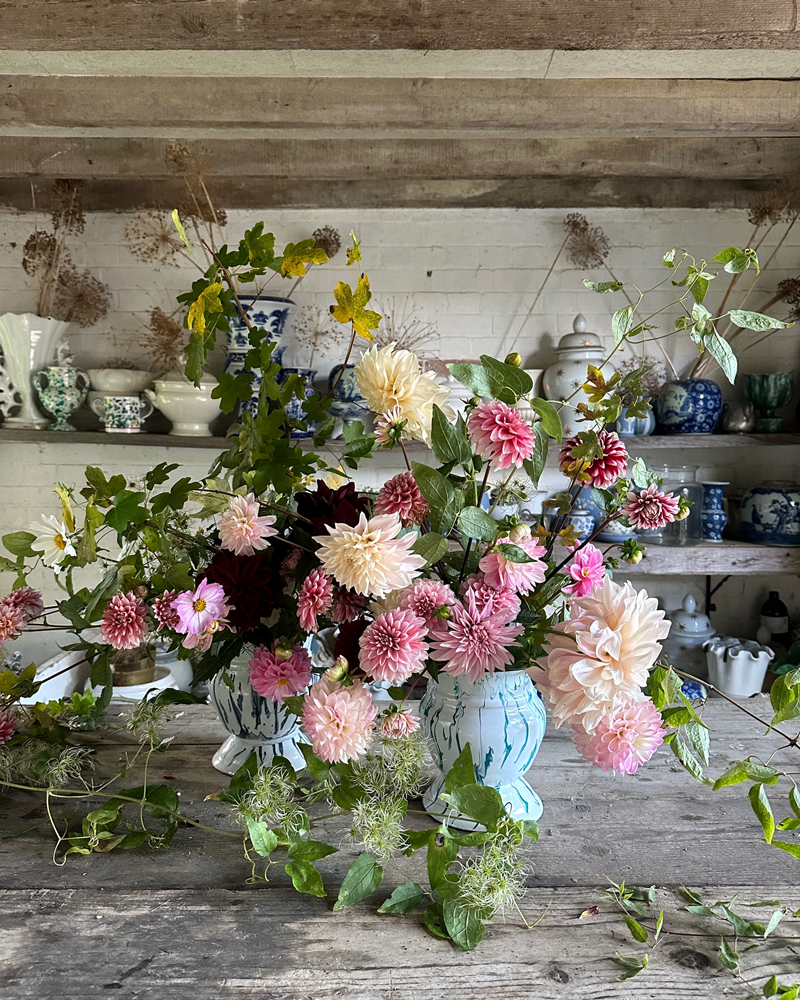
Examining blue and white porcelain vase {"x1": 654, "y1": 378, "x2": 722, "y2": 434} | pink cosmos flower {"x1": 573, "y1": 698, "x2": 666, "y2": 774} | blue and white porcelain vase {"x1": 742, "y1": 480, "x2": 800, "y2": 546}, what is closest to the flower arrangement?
pink cosmos flower {"x1": 573, "y1": 698, "x2": 666, "y2": 774}

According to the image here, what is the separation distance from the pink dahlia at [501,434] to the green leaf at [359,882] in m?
0.37

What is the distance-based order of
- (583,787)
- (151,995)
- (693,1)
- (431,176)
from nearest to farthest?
(151,995) < (583,787) < (693,1) < (431,176)

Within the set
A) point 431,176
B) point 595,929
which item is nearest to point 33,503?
point 431,176

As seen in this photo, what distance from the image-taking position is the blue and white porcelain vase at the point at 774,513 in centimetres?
240

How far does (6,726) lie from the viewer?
86 centimetres

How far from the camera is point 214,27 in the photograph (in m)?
1.44

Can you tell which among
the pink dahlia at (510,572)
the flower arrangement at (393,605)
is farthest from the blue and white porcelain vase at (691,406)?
the pink dahlia at (510,572)

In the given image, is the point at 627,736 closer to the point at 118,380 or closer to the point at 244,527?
the point at 244,527

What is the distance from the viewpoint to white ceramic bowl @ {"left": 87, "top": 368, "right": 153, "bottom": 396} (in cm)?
242

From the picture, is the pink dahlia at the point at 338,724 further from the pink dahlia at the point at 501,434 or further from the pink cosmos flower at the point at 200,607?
the pink dahlia at the point at 501,434

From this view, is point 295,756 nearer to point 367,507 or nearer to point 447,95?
point 367,507

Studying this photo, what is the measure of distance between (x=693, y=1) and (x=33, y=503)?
2.48 metres

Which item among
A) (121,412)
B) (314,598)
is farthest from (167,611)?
(121,412)

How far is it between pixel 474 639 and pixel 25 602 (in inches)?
20.2
